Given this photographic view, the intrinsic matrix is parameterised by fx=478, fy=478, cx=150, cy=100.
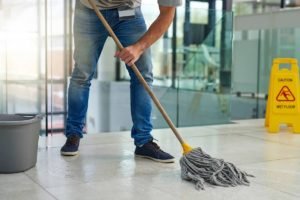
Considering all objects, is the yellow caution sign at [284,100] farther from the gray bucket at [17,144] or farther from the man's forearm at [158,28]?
the gray bucket at [17,144]

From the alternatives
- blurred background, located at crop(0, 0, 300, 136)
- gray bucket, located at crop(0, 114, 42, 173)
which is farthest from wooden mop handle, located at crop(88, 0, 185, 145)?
blurred background, located at crop(0, 0, 300, 136)

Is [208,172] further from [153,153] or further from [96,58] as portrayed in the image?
[96,58]

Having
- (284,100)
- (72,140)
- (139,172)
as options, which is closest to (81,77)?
(72,140)

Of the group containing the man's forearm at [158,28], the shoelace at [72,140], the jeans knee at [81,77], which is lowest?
the shoelace at [72,140]

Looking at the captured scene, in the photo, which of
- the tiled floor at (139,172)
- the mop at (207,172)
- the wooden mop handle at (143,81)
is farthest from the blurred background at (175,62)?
the mop at (207,172)

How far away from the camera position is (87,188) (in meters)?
1.87

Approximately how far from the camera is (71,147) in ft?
8.08

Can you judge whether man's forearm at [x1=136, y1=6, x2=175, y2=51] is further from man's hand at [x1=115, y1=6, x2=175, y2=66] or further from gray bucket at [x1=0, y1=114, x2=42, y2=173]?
gray bucket at [x1=0, y1=114, x2=42, y2=173]

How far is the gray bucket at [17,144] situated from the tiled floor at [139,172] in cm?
4

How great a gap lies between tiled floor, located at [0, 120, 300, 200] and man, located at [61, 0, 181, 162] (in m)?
0.09

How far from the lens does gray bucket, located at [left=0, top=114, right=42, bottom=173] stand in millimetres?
2021

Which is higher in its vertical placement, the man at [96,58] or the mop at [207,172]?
the man at [96,58]

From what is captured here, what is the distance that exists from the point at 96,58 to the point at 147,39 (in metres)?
0.41

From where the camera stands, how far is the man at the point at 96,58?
2.35m
